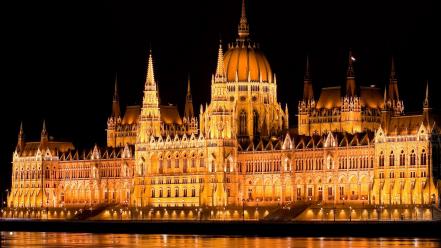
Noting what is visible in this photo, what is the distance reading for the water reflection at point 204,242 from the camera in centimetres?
17300

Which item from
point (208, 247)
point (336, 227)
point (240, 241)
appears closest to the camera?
point (208, 247)

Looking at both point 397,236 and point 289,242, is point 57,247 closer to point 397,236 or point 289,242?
point 289,242

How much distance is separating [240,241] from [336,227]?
1582cm

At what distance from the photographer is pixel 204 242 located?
Result: 181 meters

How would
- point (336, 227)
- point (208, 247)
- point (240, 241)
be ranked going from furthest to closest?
1. point (336, 227)
2. point (240, 241)
3. point (208, 247)

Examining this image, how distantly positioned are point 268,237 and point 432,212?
65.3 feet

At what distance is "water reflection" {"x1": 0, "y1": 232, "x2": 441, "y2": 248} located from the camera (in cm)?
17300

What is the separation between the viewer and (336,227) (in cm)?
19412

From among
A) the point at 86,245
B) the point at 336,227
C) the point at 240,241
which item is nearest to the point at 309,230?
the point at 336,227

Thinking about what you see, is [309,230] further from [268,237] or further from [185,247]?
[185,247]

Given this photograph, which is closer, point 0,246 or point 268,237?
point 0,246

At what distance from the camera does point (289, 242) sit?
179125 mm

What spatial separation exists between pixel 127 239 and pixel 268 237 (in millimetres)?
14896

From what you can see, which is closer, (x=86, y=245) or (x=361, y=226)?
(x=86, y=245)
